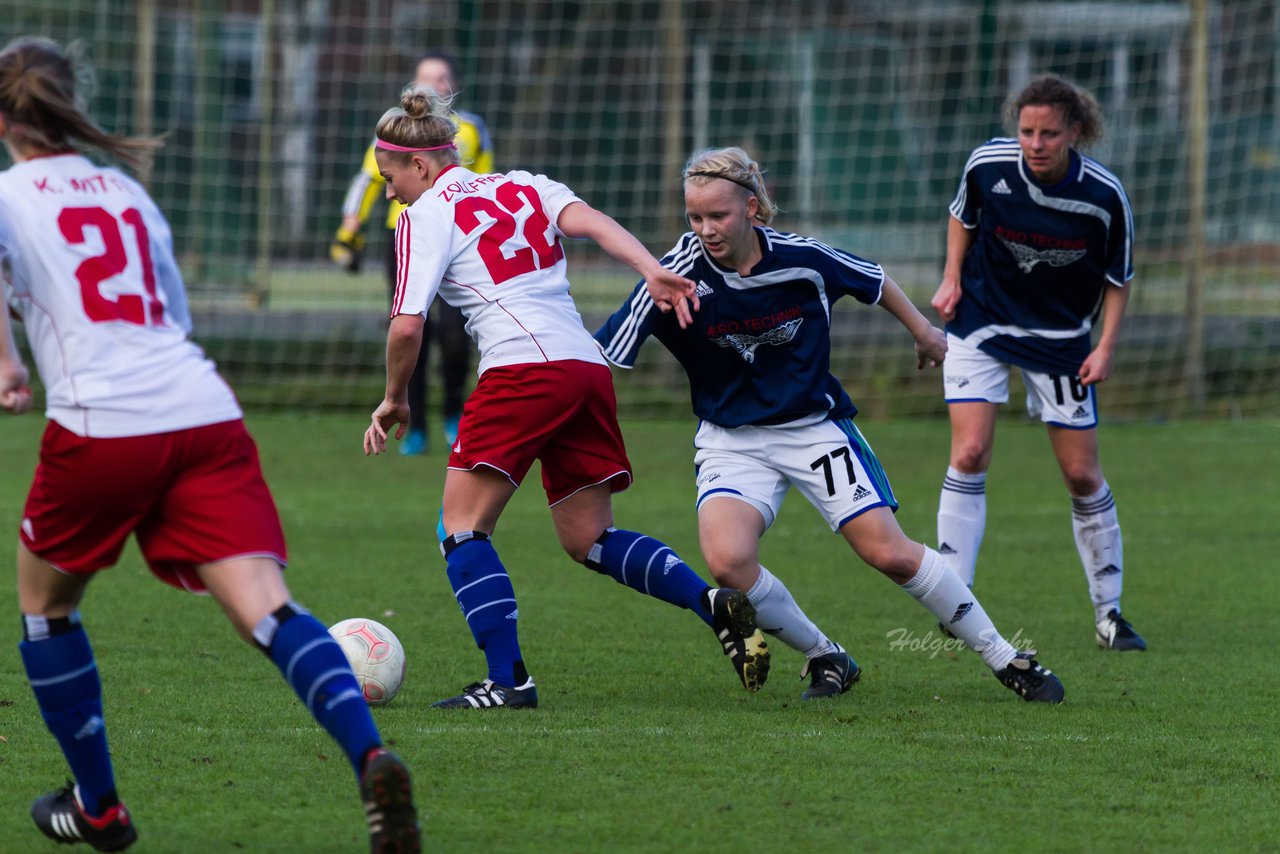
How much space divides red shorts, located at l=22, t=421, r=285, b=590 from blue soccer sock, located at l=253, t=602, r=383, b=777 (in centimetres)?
13

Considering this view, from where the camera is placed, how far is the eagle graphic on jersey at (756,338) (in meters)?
4.55

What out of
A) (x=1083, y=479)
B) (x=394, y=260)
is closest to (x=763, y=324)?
(x=1083, y=479)

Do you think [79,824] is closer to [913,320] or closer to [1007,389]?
[913,320]

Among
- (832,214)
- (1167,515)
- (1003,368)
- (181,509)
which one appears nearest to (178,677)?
(181,509)

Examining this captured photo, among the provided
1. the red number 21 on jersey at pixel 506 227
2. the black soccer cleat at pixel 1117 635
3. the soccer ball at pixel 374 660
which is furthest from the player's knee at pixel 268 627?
the black soccer cleat at pixel 1117 635

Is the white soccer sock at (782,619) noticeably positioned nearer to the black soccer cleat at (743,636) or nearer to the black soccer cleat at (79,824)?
the black soccer cleat at (743,636)

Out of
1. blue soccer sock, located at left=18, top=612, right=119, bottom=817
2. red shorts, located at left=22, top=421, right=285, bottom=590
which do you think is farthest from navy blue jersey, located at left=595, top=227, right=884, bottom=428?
blue soccer sock, located at left=18, top=612, right=119, bottom=817

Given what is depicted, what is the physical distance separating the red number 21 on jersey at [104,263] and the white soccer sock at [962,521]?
3.32m

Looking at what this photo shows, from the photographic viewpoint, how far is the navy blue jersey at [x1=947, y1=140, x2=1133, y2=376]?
5.42 m

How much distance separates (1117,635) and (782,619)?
1.36 metres

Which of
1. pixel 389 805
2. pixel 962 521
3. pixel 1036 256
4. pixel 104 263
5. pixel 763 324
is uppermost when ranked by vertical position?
pixel 104 263

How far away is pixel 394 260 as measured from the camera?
907cm

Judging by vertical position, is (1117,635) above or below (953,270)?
below

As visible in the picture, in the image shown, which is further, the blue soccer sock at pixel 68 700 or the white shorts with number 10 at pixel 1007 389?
the white shorts with number 10 at pixel 1007 389
